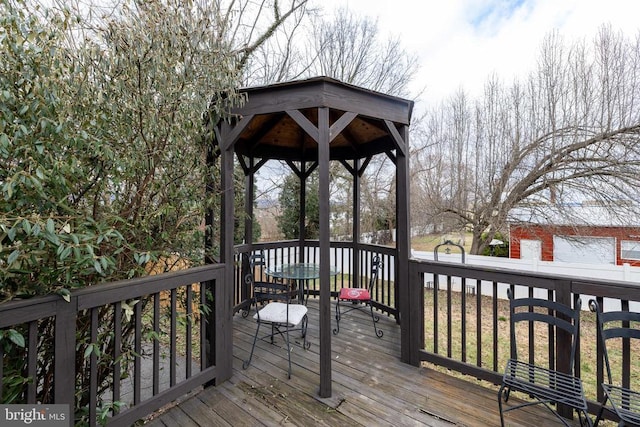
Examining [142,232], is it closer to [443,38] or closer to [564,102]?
[564,102]

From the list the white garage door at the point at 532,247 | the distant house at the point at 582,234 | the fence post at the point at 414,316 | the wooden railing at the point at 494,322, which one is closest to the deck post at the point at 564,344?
the wooden railing at the point at 494,322

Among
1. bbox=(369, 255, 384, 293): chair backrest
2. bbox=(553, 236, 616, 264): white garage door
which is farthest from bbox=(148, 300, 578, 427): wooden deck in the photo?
bbox=(553, 236, 616, 264): white garage door

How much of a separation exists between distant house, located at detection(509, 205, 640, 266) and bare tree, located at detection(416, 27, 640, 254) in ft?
0.70

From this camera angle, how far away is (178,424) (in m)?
2.08

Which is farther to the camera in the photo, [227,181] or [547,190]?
[547,190]

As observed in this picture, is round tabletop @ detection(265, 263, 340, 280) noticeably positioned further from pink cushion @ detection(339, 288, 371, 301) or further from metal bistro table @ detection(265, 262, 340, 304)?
pink cushion @ detection(339, 288, 371, 301)

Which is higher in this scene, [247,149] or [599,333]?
[247,149]

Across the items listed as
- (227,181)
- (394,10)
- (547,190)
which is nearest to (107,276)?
(227,181)

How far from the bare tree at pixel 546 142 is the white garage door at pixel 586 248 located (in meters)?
0.92

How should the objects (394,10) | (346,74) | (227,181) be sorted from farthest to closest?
(346,74), (394,10), (227,181)

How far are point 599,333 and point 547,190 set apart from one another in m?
6.69

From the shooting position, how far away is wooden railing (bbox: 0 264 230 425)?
1507 mm

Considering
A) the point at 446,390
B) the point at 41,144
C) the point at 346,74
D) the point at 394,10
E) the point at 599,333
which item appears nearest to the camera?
the point at 41,144

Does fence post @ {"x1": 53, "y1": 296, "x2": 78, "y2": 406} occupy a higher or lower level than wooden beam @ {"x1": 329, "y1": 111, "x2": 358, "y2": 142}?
lower
